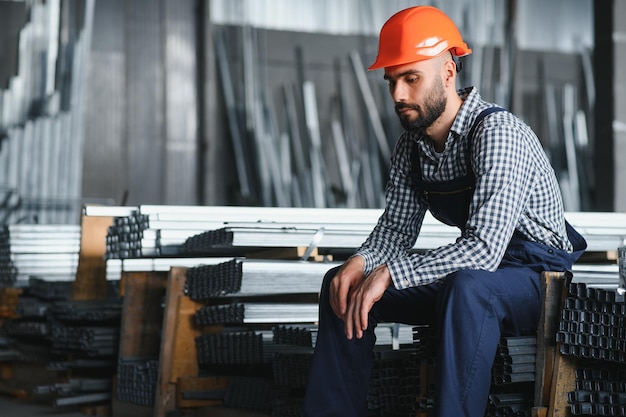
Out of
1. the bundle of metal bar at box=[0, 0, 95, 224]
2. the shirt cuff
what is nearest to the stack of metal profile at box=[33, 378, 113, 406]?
the shirt cuff

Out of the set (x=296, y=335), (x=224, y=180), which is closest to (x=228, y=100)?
(x=224, y=180)

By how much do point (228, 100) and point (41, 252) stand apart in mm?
3591

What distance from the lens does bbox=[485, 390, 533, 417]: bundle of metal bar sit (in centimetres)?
317

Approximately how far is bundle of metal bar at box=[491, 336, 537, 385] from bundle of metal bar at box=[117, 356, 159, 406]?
7.61 feet

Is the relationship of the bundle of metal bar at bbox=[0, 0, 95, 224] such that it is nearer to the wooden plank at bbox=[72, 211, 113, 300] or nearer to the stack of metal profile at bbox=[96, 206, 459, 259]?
the wooden plank at bbox=[72, 211, 113, 300]

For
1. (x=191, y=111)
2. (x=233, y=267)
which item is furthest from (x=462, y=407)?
(x=191, y=111)

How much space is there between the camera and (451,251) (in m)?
2.92

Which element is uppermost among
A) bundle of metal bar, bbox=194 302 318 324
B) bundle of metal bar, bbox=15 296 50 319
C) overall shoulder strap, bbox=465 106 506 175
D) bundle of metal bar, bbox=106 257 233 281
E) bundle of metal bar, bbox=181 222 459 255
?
overall shoulder strap, bbox=465 106 506 175

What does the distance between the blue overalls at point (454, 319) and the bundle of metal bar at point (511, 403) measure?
0.71ft

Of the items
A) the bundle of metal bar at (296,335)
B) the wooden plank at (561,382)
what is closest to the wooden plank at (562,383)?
the wooden plank at (561,382)

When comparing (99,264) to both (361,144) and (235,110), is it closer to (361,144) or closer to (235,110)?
(235,110)

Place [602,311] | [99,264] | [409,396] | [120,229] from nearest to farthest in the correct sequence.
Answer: [602,311] → [409,396] → [120,229] → [99,264]

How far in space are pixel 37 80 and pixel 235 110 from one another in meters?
2.02

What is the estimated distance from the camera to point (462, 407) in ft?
8.98
